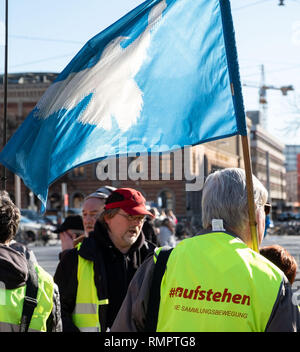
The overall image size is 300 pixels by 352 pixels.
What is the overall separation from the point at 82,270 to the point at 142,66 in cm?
128

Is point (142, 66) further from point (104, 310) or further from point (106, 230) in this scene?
point (104, 310)

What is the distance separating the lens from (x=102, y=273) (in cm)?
381

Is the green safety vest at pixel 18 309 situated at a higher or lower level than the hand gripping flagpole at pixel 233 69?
lower

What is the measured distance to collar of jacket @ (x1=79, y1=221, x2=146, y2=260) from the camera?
3861 mm

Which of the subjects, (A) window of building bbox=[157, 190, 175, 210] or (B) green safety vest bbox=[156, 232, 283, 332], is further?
(A) window of building bbox=[157, 190, 175, 210]

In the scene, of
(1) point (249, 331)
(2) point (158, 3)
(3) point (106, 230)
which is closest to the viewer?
(1) point (249, 331)

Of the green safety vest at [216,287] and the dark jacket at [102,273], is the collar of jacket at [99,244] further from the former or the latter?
the green safety vest at [216,287]

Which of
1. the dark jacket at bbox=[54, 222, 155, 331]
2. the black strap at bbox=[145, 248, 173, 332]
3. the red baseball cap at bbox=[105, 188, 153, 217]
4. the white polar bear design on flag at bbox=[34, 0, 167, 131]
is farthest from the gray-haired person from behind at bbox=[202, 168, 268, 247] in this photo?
the red baseball cap at bbox=[105, 188, 153, 217]

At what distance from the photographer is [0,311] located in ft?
9.39

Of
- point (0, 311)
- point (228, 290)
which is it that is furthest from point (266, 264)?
point (0, 311)

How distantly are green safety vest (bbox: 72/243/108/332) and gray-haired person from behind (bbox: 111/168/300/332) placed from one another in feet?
3.80

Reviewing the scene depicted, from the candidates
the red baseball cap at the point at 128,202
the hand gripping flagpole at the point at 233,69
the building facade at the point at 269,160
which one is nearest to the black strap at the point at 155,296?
the hand gripping flagpole at the point at 233,69

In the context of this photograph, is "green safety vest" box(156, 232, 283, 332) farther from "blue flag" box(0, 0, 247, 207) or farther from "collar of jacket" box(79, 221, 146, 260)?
"collar of jacket" box(79, 221, 146, 260)

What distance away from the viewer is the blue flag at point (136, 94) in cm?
362
